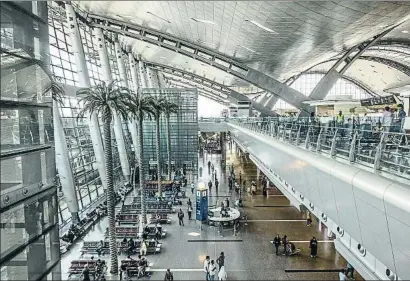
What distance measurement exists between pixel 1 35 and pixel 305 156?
6164mm

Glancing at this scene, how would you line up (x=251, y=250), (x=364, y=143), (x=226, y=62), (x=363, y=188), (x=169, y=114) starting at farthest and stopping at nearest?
(x=169, y=114) → (x=226, y=62) → (x=251, y=250) → (x=364, y=143) → (x=363, y=188)

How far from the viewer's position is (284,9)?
18.1 meters

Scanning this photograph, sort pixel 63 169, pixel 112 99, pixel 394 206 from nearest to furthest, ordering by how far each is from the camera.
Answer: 1. pixel 394 206
2. pixel 112 99
3. pixel 63 169

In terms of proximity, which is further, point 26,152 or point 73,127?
point 73,127

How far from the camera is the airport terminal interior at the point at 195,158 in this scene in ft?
14.8

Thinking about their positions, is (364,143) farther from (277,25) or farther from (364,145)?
(277,25)

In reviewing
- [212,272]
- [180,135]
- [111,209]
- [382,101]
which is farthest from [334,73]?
[212,272]

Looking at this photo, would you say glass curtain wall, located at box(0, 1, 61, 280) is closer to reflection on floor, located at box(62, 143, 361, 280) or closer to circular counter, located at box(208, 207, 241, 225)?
reflection on floor, located at box(62, 143, 361, 280)

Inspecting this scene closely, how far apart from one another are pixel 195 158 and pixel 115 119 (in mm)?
11658

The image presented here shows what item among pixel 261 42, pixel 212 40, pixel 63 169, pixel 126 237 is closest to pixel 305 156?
pixel 126 237

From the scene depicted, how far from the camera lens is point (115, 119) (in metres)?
31.4

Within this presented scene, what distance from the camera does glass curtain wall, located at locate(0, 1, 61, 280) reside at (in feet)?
13.2

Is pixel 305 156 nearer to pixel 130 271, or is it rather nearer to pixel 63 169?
pixel 130 271

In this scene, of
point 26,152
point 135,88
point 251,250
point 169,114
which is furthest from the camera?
point 135,88
